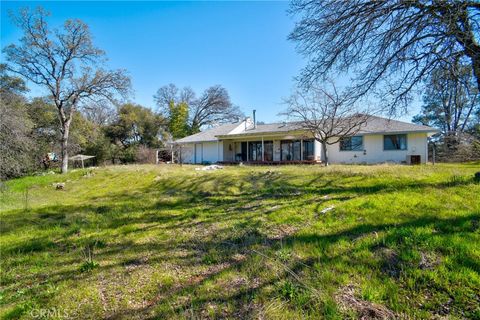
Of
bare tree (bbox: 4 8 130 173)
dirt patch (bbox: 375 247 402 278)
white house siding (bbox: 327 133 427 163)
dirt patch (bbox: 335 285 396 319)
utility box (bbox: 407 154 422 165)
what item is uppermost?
bare tree (bbox: 4 8 130 173)

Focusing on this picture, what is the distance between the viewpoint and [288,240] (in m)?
3.95

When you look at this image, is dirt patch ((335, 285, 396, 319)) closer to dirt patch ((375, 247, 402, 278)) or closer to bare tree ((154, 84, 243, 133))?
dirt patch ((375, 247, 402, 278))

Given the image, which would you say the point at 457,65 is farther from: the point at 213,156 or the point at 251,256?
the point at 213,156

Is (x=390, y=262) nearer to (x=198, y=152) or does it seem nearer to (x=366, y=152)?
(x=366, y=152)

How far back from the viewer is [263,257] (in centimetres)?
345

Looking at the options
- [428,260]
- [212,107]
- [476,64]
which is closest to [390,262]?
[428,260]

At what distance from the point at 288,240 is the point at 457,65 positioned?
18.5 feet

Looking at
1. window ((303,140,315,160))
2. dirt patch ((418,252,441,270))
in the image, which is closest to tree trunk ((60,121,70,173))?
window ((303,140,315,160))

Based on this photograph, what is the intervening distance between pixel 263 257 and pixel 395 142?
52.8ft

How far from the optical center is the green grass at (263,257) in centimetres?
249

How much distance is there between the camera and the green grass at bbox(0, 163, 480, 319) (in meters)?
2.49

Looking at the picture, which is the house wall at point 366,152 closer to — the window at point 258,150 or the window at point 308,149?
the window at point 308,149

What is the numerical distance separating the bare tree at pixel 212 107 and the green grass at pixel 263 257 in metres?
35.4

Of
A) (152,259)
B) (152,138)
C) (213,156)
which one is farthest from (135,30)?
(152,138)
